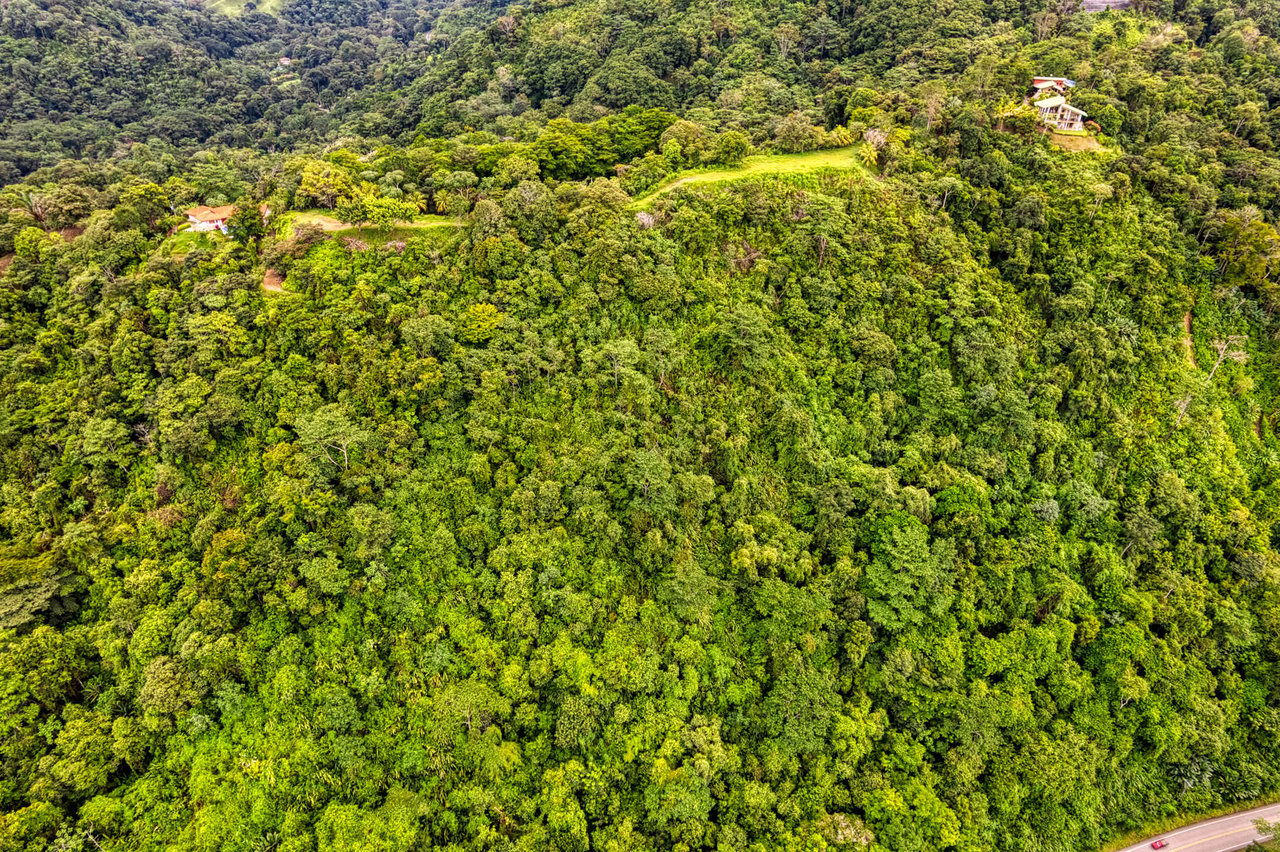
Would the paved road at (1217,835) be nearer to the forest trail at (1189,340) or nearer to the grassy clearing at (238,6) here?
the forest trail at (1189,340)

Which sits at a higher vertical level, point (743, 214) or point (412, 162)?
point (412, 162)

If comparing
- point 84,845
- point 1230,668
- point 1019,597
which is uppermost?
point 84,845

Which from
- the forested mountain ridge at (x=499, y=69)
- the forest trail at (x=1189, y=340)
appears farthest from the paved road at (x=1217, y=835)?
the forested mountain ridge at (x=499, y=69)

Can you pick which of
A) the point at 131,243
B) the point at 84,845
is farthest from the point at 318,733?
the point at 131,243

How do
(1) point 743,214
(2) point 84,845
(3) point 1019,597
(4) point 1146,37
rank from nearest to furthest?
(2) point 84,845 → (3) point 1019,597 → (1) point 743,214 → (4) point 1146,37

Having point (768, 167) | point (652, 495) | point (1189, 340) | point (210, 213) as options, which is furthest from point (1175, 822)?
point (210, 213)

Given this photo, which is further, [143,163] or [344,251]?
[143,163]

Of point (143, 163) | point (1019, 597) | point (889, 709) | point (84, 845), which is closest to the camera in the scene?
point (84, 845)

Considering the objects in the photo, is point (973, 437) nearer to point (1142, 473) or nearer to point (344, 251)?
point (1142, 473)
